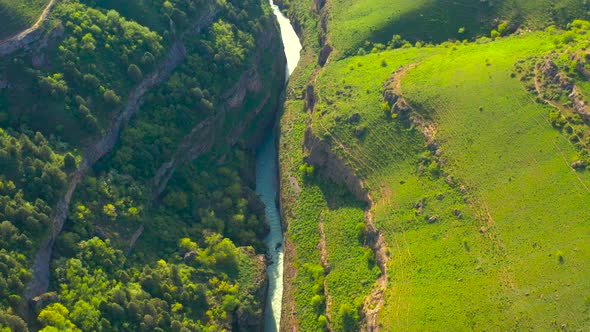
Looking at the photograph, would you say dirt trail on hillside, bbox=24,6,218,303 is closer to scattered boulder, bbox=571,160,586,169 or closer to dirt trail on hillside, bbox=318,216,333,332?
dirt trail on hillside, bbox=318,216,333,332

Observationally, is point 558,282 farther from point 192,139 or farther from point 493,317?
point 192,139

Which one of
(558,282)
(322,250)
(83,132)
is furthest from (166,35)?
(558,282)

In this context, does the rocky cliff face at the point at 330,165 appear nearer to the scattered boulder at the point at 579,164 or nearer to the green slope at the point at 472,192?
the green slope at the point at 472,192

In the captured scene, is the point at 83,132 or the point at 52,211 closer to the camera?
the point at 52,211

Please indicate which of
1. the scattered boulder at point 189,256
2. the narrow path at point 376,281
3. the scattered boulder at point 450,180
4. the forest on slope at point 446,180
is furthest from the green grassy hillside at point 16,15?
the scattered boulder at point 450,180

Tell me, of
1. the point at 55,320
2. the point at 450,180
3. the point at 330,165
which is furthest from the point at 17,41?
the point at 450,180

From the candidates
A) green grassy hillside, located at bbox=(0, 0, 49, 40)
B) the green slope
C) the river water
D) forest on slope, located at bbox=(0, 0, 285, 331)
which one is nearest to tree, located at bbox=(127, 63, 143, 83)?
forest on slope, located at bbox=(0, 0, 285, 331)
